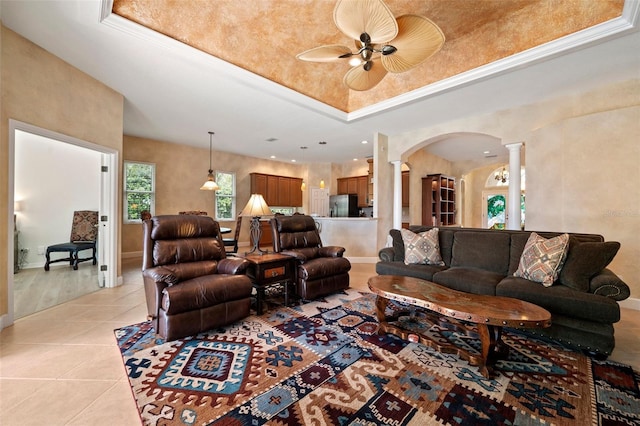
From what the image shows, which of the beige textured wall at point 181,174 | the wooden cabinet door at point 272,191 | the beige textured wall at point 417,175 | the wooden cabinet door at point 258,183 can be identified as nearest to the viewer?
the beige textured wall at point 181,174

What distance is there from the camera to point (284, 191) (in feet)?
29.2

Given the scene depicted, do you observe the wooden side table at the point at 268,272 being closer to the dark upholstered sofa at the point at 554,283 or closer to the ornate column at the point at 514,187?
the dark upholstered sofa at the point at 554,283

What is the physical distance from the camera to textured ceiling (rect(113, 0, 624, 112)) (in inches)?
105

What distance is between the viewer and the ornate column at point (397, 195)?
19.1ft

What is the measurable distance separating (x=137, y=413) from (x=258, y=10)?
12.1 ft

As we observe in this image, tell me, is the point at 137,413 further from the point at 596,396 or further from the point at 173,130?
the point at 173,130

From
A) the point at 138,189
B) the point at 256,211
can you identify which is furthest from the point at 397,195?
the point at 138,189

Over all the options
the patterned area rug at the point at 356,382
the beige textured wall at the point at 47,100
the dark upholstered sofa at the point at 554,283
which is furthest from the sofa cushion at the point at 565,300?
the beige textured wall at the point at 47,100

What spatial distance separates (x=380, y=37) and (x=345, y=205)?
692 centimetres

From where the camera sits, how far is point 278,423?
1.44 m

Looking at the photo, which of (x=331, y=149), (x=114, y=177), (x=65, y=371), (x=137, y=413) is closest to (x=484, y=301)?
(x=137, y=413)

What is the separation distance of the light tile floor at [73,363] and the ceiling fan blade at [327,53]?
2920 mm

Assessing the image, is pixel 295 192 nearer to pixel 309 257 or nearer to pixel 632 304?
pixel 309 257

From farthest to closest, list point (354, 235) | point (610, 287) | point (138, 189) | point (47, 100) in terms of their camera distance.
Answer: point (138, 189) < point (354, 235) < point (47, 100) < point (610, 287)
